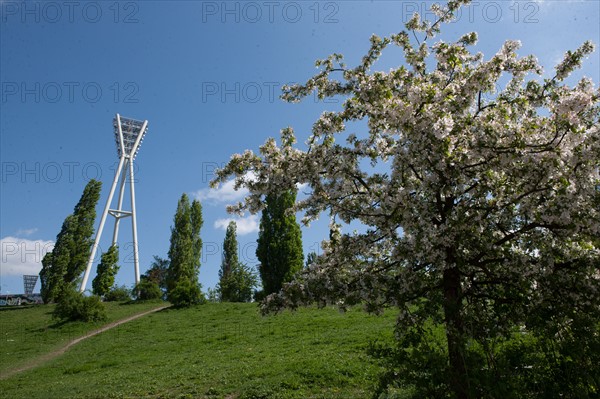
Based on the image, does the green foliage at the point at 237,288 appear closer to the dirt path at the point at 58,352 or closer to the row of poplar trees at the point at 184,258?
the row of poplar trees at the point at 184,258

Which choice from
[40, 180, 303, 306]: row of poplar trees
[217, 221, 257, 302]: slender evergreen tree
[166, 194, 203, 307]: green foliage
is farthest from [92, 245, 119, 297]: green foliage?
[217, 221, 257, 302]: slender evergreen tree

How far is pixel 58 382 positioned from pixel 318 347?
9608 millimetres

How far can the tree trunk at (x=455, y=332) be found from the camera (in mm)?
4664

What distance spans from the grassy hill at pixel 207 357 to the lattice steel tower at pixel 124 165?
2148 cm

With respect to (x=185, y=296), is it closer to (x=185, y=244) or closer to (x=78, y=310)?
(x=78, y=310)

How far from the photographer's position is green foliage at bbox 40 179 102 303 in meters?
43.5

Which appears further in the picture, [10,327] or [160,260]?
[160,260]

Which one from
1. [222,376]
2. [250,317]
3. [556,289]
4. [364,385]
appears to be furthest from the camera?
[250,317]

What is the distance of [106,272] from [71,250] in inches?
198

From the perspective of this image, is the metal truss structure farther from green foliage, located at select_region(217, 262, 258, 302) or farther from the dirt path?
the dirt path

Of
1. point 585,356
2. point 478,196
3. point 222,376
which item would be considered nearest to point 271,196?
point 478,196

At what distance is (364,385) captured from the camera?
10.3 m

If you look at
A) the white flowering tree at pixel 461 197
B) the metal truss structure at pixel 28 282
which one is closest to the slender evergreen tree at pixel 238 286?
the white flowering tree at pixel 461 197

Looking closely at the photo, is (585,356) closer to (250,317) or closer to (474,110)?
(474,110)
